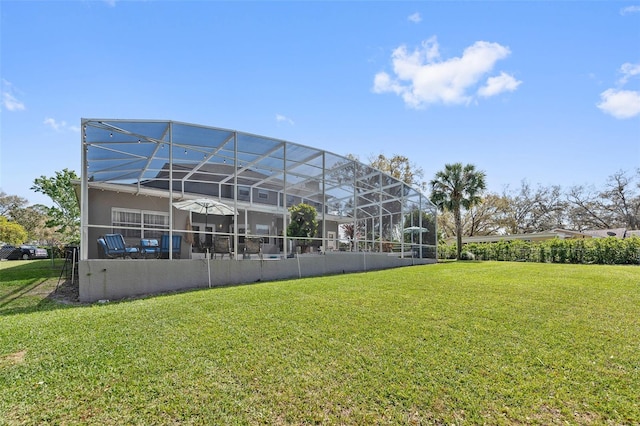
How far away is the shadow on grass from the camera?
6.14 meters

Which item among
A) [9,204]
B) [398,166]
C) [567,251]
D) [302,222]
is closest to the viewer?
[302,222]

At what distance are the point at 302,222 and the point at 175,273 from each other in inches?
226

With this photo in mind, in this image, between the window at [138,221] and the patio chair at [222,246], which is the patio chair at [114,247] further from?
the window at [138,221]

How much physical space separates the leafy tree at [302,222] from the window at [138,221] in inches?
192

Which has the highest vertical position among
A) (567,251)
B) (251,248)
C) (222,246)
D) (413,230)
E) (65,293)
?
(413,230)

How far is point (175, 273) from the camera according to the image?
314 inches

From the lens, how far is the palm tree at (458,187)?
907 inches

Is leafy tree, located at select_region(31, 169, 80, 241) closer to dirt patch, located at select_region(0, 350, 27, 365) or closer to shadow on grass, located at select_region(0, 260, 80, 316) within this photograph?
shadow on grass, located at select_region(0, 260, 80, 316)

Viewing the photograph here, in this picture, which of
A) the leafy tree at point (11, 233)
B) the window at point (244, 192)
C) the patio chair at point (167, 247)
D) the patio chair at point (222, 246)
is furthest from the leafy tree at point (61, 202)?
the leafy tree at point (11, 233)

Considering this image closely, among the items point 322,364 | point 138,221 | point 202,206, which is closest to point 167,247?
point 202,206

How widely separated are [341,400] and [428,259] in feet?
53.5

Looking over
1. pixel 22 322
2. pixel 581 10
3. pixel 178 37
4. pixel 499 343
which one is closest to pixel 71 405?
pixel 22 322

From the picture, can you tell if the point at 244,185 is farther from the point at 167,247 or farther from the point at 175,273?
the point at 175,273

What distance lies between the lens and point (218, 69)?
37.7 ft
